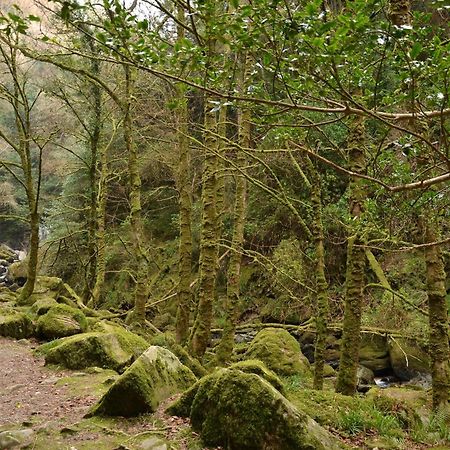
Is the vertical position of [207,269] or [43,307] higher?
[207,269]

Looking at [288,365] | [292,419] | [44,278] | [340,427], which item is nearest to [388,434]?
[340,427]

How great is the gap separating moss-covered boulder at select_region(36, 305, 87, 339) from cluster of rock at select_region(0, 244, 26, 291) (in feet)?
43.2

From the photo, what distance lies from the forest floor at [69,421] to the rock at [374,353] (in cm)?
821

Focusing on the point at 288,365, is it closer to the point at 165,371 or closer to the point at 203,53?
the point at 165,371

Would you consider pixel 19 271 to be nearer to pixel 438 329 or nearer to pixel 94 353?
pixel 94 353

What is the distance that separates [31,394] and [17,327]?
3.83 m

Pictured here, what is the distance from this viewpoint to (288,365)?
10.3 m

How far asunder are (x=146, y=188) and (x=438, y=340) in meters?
18.7

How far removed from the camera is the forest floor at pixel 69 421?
384 centimetres

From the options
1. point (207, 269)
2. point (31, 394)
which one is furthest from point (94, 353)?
point (207, 269)

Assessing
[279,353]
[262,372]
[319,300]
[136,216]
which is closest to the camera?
[262,372]

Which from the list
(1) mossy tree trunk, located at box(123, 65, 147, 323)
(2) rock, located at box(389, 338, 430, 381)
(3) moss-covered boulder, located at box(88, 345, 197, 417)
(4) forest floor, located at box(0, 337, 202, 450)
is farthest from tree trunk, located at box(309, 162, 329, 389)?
(2) rock, located at box(389, 338, 430, 381)

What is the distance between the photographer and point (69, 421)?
4.41 m

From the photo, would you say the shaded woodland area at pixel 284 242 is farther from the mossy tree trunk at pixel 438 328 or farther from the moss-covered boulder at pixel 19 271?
the moss-covered boulder at pixel 19 271
